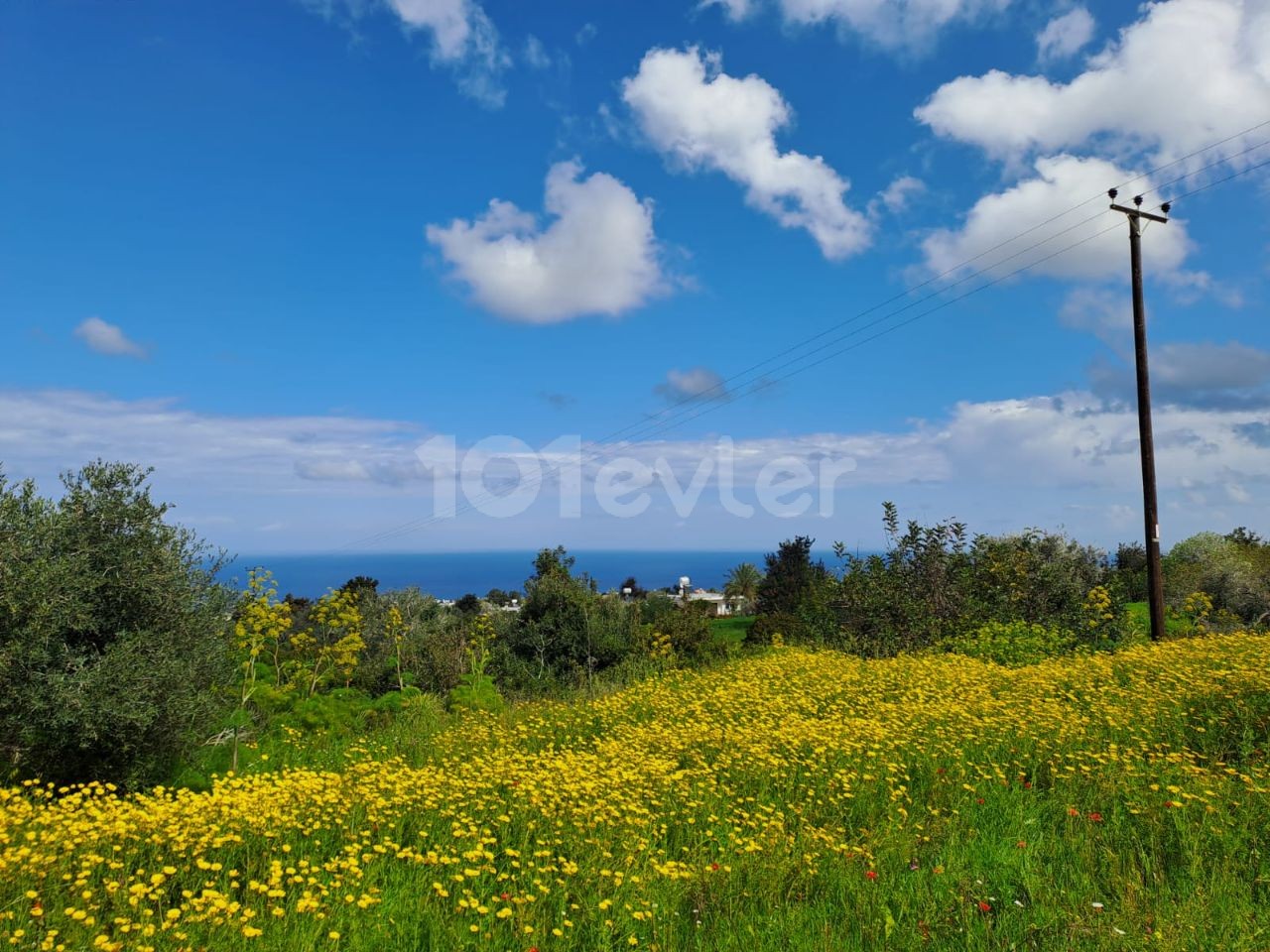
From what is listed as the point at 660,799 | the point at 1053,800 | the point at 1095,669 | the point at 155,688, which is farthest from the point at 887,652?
the point at 155,688

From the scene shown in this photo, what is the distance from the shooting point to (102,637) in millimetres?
7668

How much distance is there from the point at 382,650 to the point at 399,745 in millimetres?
8620

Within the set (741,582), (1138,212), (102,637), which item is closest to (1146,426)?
(1138,212)

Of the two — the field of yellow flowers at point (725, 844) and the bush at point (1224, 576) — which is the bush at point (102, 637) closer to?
the field of yellow flowers at point (725, 844)

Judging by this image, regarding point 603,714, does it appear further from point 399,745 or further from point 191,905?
point 191,905

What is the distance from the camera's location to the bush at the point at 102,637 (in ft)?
22.9

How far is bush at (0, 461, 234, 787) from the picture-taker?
22.9 feet

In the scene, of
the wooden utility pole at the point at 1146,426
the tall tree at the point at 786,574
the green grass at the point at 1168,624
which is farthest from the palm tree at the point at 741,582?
the wooden utility pole at the point at 1146,426

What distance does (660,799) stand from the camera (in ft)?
20.6

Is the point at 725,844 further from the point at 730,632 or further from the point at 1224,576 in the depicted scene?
the point at 1224,576

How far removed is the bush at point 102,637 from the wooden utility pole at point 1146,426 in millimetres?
16078

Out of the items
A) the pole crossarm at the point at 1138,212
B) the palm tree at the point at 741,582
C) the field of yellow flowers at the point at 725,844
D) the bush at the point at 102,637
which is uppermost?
the pole crossarm at the point at 1138,212

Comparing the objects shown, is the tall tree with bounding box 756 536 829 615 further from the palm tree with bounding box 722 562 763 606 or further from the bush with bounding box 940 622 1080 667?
the palm tree with bounding box 722 562 763 606

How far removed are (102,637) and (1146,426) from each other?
17.7 meters
